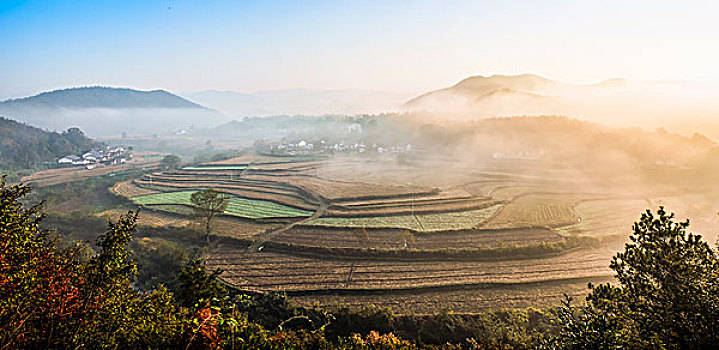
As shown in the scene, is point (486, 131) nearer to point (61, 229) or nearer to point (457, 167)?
point (457, 167)

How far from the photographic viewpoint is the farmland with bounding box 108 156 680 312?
23172mm

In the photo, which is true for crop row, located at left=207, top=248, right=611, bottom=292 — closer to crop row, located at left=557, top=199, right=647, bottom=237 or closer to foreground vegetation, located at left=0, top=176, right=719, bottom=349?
crop row, located at left=557, top=199, right=647, bottom=237

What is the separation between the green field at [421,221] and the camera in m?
34.3

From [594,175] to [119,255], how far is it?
6810 centimetres

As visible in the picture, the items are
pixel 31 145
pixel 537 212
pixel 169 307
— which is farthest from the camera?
pixel 31 145

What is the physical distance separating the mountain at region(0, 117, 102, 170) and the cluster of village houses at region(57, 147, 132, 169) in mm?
3339

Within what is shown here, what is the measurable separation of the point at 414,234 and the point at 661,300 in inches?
928

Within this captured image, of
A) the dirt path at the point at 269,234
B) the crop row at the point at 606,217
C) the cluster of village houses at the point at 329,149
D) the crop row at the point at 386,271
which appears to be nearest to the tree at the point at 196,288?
the crop row at the point at 386,271

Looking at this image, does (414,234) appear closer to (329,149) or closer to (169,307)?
(169,307)

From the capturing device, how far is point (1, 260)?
20.6ft

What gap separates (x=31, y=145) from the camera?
275 ft

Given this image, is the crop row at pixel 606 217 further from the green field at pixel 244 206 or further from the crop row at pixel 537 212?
the green field at pixel 244 206

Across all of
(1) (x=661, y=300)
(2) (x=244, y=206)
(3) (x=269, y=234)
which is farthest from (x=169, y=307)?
(2) (x=244, y=206)

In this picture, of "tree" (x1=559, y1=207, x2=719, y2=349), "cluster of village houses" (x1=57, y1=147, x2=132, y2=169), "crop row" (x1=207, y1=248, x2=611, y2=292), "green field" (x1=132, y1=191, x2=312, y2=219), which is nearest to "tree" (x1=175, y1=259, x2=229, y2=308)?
"crop row" (x1=207, y1=248, x2=611, y2=292)
